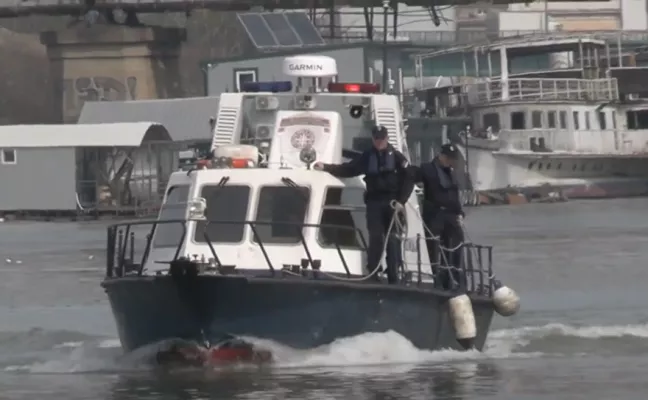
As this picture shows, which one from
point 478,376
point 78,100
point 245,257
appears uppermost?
point 78,100

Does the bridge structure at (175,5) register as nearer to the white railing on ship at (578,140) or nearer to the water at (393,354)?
the water at (393,354)

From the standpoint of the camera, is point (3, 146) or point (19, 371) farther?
point (3, 146)

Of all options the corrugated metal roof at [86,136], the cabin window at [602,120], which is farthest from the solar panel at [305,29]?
the corrugated metal roof at [86,136]

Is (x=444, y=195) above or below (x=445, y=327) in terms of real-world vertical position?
above

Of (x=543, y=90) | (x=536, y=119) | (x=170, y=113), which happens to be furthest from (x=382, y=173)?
(x=170, y=113)

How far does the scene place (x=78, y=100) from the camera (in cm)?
8956

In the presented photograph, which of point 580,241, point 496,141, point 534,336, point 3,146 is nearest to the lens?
point 534,336

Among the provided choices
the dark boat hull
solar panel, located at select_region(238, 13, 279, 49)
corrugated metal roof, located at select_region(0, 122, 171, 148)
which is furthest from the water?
solar panel, located at select_region(238, 13, 279, 49)

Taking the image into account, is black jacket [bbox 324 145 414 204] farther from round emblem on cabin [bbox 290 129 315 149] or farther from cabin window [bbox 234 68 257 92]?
cabin window [bbox 234 68 257 92]

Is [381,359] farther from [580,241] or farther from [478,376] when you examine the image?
[580,241]

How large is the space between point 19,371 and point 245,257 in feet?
10.1

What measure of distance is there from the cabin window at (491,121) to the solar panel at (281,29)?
1260cm

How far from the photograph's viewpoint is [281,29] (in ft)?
282

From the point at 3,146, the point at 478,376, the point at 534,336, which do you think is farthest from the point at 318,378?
the point at 3,146
